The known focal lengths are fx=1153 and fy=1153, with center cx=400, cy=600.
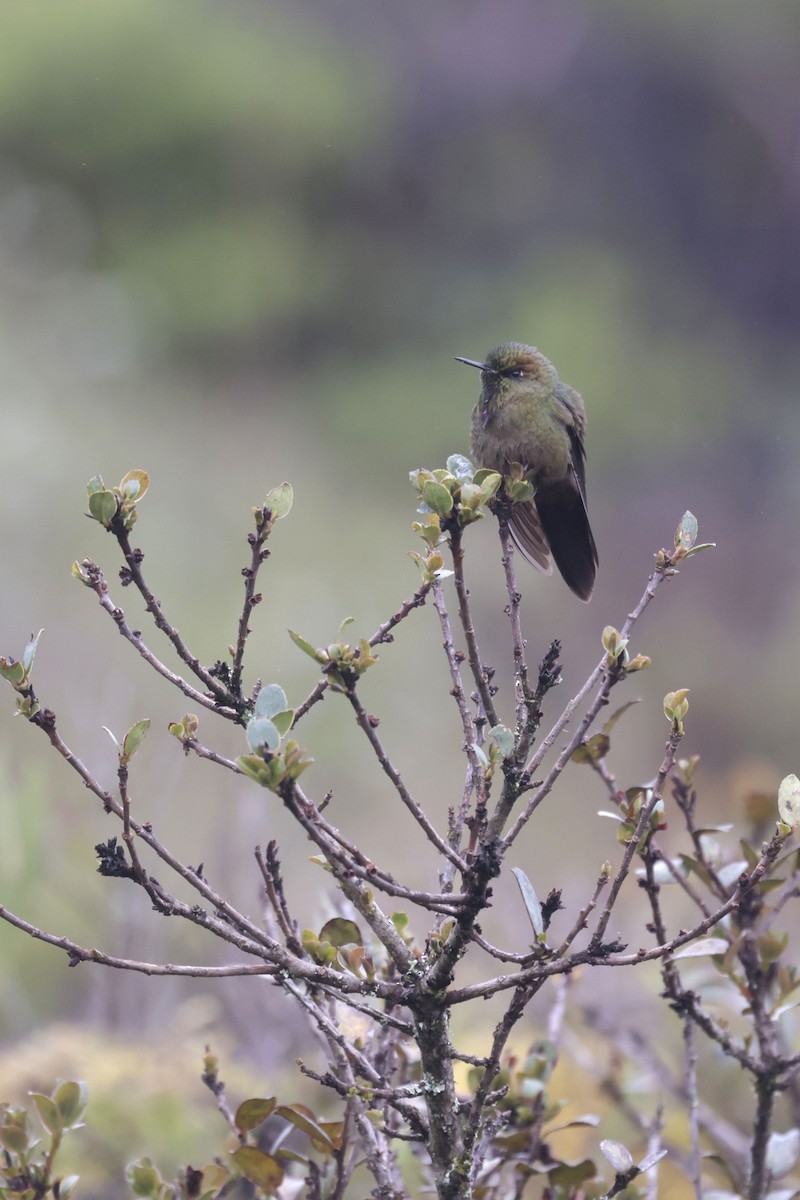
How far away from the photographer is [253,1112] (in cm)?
69

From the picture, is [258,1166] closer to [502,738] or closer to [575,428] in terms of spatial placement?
[502,738]

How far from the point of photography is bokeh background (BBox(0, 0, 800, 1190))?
3900 millimetres

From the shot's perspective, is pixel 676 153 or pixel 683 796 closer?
pixel 683 796

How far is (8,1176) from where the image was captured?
27.1 inches

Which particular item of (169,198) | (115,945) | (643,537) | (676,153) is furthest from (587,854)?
(169,198)

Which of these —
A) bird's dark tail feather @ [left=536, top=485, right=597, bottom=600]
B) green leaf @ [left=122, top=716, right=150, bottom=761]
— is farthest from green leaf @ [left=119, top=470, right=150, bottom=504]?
bird's dark tail feather @ [left=536, top=485, right=597, bottom=600]

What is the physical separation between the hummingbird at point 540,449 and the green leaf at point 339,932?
390 mm

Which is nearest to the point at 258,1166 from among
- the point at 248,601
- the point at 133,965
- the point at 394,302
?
the point at 133,965

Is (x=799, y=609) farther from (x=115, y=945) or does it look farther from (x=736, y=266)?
(x=115, y=945)

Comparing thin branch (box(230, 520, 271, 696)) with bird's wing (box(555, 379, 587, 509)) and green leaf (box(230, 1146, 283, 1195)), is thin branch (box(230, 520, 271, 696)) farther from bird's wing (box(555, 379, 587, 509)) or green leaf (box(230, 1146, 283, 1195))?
bird's wing (box(555, 379, 587, 509))

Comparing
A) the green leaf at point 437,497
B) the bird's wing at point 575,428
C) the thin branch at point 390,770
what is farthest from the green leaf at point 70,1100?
the bird's wing at point 575,428

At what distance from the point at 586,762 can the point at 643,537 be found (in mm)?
3040

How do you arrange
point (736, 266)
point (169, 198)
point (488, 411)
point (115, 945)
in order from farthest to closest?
point (169, 198), point (736, 266), point (115, 945), point (488, 411)

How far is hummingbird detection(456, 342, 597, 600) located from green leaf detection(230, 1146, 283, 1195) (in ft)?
1.65
